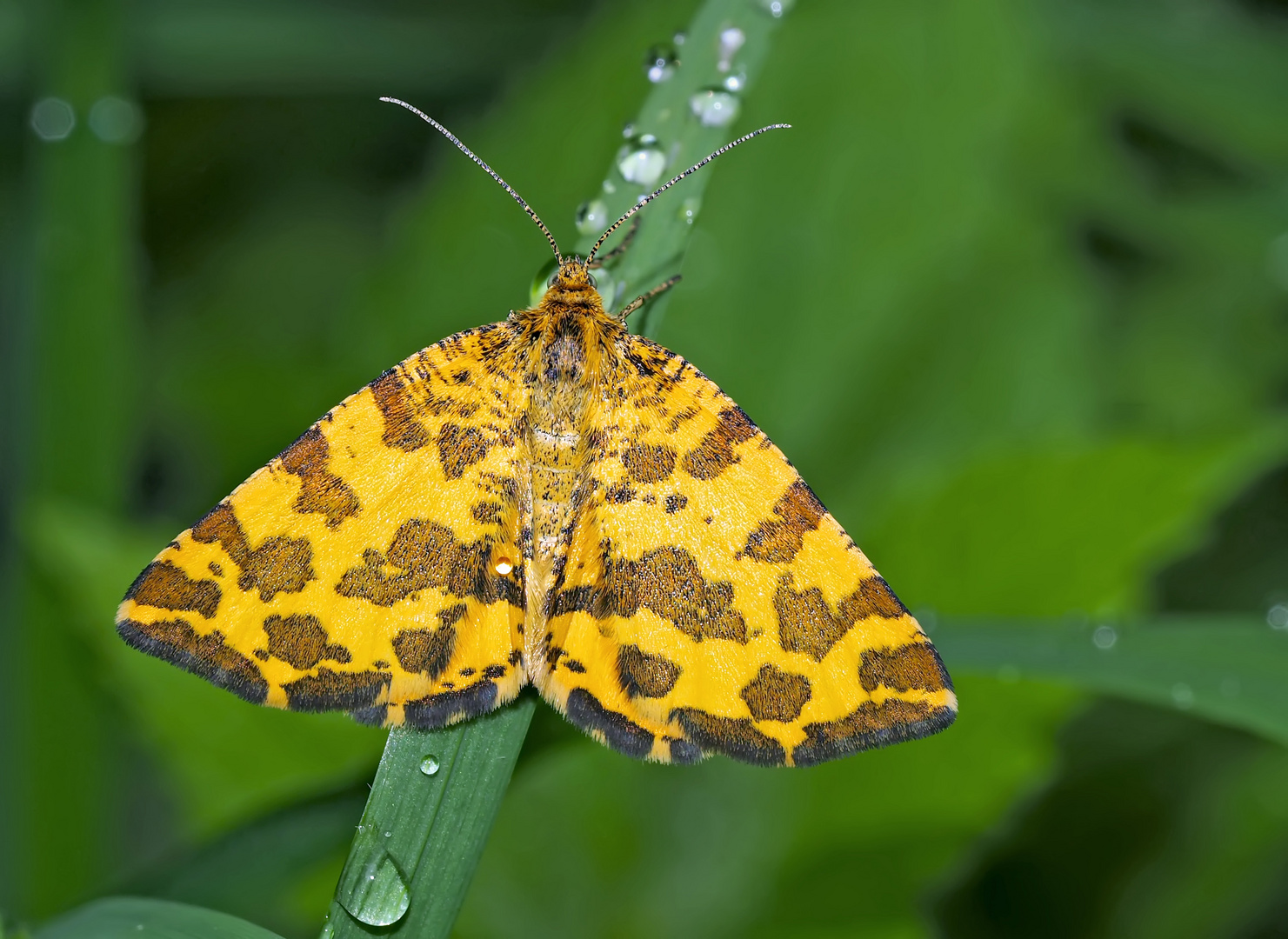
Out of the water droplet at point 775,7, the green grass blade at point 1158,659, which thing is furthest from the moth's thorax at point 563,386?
the green grass blade at point 1158,659

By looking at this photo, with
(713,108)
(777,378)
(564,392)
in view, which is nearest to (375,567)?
(564,392)

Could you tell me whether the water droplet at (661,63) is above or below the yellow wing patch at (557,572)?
above

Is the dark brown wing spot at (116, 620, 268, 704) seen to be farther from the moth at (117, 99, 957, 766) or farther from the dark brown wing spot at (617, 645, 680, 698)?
the dark brown wing spot at (617, 645, 680, 698)

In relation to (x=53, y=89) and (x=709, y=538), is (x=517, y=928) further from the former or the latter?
(x=53, y=89)

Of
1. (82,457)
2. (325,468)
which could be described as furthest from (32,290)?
(325,468)

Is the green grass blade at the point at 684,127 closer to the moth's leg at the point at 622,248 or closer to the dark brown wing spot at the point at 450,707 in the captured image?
the moth's leg at the point at 622,248
